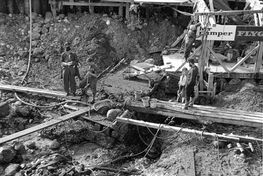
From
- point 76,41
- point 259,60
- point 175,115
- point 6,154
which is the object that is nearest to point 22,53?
point 76,41

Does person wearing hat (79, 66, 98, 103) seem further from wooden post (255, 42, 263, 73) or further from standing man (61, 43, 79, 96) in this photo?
wooden post (255, 42, 263, 73)

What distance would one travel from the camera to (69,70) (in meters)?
11.7

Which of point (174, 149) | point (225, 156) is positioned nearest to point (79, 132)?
point (174, 149)

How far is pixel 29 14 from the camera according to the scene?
1568 cm

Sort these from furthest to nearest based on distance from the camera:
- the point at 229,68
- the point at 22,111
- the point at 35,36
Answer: the point at 35,36, the point at 229,68, the point at 22,111

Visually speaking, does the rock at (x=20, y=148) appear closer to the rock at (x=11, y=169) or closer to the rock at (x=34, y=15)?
the rock at (x=11, y=169)

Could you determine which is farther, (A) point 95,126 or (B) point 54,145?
(A) point 95,126

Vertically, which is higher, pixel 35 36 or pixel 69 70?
pixel 35 36

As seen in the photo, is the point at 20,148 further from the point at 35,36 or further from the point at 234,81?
the point at 234,81

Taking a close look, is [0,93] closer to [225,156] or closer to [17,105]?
[17,105]

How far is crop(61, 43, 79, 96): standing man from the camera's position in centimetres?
1166

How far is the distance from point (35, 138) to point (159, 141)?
372 centimetres

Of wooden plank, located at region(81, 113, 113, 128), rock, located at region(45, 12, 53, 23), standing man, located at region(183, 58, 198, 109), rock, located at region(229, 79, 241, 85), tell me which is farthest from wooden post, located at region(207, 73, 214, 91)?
rock, located at region(45, 12, 53, 23)

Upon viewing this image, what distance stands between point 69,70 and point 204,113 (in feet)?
14.4
